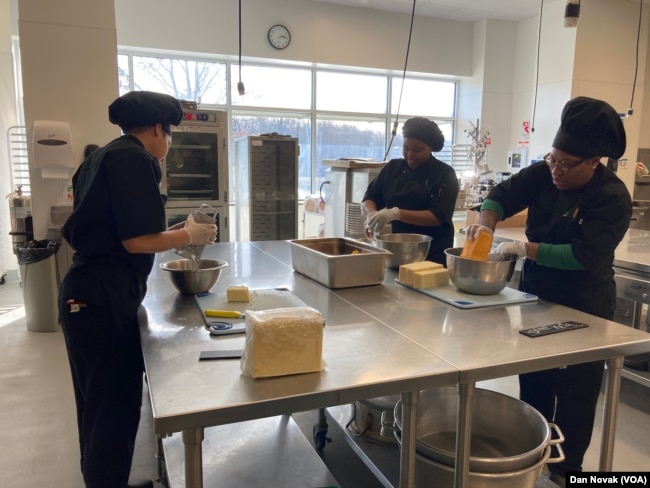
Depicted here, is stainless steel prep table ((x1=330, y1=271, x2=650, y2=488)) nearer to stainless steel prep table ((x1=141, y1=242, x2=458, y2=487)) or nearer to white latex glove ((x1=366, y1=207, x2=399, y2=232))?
stainless steel prep table ((x1=141, y1=242, x2=458, y2=487))

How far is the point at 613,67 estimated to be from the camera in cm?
620

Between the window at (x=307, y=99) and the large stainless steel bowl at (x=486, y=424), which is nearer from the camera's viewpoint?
the large stainless steel bowl at (x=486, y=424)

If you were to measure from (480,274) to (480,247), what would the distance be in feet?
0.34

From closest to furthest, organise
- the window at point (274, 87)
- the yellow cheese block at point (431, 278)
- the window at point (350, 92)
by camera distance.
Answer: the yellow cheese block at point (431, 278), the window at point (274, 87), the window at point (350, 92)

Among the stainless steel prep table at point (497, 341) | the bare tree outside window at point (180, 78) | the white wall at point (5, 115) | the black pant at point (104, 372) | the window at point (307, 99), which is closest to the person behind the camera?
the stainless steel prep table at point (497, 341)

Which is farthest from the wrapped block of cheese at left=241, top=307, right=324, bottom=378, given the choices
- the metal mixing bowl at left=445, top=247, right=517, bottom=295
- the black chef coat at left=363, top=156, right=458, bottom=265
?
the black chef coat at left=363, top=156, right=458, bottom=265

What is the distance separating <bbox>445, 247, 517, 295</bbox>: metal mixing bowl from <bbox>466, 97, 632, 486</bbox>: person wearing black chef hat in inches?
5.3

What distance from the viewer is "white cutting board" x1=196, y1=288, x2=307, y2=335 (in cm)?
152

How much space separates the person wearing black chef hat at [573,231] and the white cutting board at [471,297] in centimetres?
16

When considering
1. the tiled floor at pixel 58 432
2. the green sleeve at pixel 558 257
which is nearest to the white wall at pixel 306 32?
the tiled floor at pixel 58 432

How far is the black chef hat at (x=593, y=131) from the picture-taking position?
1.79 meters

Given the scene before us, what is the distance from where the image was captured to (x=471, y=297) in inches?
70.1

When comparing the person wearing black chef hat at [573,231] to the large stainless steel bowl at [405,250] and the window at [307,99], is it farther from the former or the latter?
the window at [307,99]

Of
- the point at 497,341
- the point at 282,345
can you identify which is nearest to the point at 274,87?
the point at 497,341
